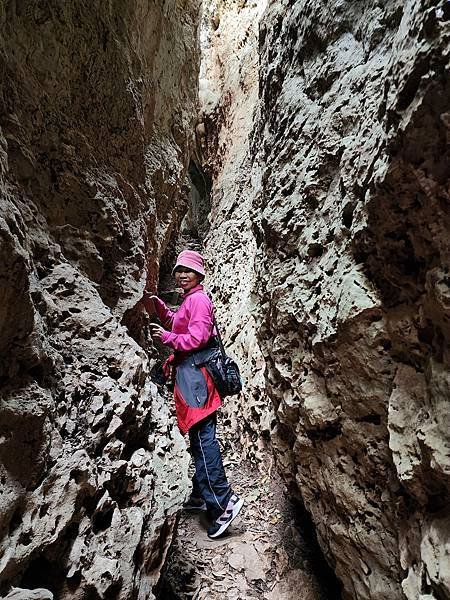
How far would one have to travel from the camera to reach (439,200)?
4.66 ft

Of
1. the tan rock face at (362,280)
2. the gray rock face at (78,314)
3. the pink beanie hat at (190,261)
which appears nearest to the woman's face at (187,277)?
the pink beanie hat at (190,261)

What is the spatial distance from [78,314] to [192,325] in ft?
3.80

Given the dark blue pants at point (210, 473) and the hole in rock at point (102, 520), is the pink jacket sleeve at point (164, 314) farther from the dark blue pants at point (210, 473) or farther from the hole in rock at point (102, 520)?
the hole in rock at point (102, 520)

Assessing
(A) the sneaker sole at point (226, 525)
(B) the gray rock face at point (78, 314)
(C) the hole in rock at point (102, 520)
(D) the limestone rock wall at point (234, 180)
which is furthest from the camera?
(D) the limestone rock wall at point (234, 180)

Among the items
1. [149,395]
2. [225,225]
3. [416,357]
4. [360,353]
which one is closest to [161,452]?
[149,395]

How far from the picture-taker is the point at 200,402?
3322 millimetres

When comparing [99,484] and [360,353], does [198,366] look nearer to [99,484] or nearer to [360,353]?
[99,484]

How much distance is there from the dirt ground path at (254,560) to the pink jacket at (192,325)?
5.11ft

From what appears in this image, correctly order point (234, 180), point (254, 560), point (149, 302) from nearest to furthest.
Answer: point (254, 560) → point (149, 302) → point (234, 180)

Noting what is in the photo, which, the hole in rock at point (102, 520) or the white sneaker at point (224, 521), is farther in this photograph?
the white sneaker at point (224, 521)

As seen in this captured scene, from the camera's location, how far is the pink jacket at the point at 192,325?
3.38m

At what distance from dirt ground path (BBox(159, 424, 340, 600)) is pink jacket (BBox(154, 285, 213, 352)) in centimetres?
156

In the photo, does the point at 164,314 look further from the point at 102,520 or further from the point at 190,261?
the point at 102,520

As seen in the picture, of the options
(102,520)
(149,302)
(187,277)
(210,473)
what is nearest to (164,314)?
(149,302)
